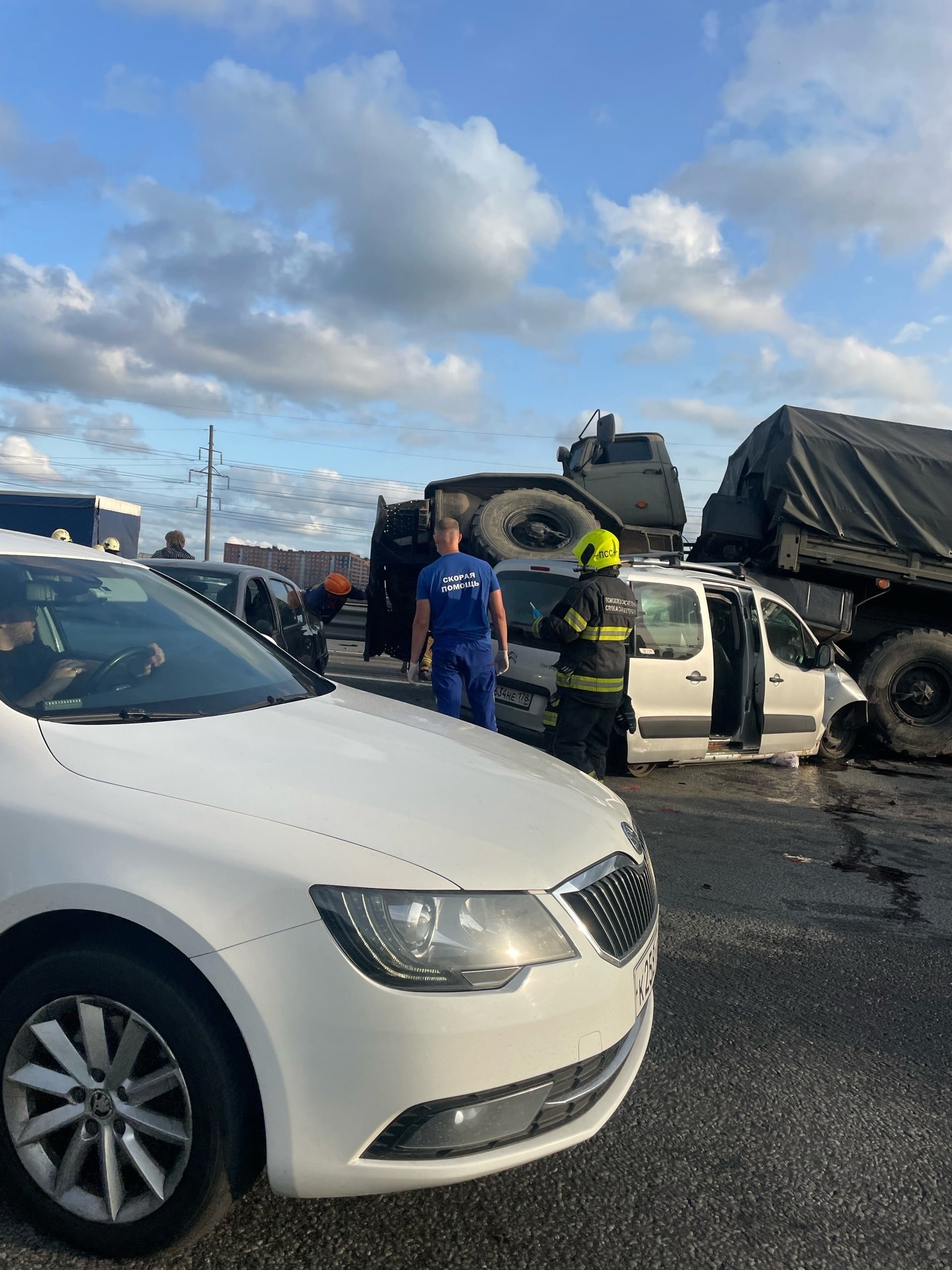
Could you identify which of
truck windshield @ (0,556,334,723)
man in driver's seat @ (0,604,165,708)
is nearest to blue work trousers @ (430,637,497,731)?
truck windshield @ (0,556,334,723)

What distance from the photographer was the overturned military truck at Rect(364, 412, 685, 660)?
9.33 metres

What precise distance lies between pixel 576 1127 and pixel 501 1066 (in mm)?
306

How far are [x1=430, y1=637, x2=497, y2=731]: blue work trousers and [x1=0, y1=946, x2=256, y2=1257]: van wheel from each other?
4.17 metres

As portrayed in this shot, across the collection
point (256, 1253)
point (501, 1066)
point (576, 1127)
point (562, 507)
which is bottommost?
point (256, 1253)

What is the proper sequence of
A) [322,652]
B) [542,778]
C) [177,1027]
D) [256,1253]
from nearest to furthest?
[177,1027], [256,1253], [542,778], [322,652]

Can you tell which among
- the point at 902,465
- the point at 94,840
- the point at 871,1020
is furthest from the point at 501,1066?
the point at 902,465

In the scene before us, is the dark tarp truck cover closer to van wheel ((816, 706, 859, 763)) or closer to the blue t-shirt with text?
van wheel ((816, 706, 859, 763))

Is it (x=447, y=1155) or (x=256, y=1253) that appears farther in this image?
(x=256, y=1253)

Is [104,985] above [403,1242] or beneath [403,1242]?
above

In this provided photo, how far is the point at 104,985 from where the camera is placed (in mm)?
1881

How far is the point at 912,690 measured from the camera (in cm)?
926

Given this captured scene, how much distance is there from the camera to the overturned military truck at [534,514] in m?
9.33

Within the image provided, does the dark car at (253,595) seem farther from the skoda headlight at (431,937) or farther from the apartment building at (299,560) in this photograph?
the apartment building at (299,560)

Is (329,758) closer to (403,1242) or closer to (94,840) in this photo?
(94,840)
